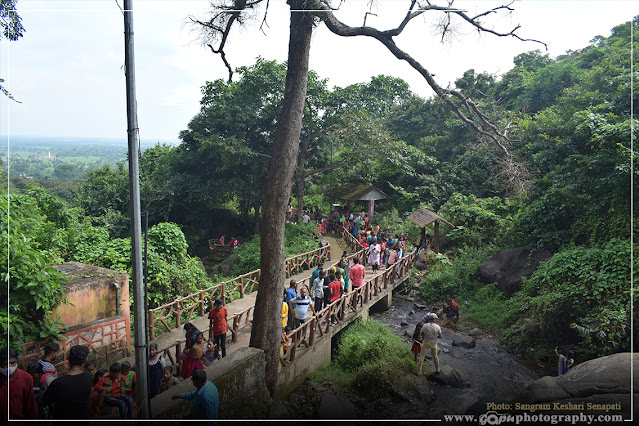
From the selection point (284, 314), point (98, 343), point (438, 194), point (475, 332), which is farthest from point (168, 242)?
point (438, 194)

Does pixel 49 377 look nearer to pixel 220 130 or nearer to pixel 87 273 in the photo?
pixel 87 273

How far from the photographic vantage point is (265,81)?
847 inches

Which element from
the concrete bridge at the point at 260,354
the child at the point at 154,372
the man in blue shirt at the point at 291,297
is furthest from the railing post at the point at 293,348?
the child at the point at 154,372

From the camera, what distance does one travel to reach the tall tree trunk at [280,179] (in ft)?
22.7

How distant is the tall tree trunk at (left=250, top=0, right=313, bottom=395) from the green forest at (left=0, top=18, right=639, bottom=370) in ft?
7.60

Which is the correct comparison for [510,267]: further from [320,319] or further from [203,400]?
[203,400]

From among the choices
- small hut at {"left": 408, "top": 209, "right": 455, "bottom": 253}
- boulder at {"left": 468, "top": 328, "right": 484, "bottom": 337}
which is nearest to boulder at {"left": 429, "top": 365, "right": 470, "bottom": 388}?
boulder at {"left": 468, "top": 328, "right": 484, "bottom": 337}

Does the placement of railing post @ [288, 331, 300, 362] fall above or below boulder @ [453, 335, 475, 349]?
above

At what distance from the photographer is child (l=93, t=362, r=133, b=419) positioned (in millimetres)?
5148

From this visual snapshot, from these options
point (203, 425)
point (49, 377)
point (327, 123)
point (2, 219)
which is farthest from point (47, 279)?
point (327, 123)

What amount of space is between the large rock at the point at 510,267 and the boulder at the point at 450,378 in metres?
6.05

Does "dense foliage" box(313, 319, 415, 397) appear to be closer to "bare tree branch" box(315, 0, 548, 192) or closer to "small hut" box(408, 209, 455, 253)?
"bare tree branch" box(315, 0, 548, 192)

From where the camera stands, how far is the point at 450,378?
31.5 ft

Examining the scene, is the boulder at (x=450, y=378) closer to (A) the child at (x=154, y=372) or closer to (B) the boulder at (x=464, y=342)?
(B) the boulder at (x=464, y=342)
